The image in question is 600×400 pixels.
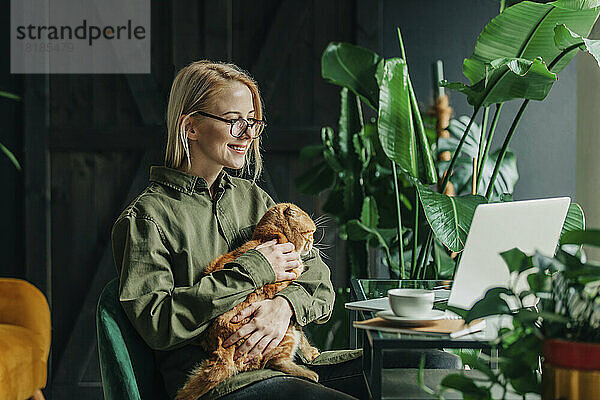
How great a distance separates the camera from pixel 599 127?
11.2 feet

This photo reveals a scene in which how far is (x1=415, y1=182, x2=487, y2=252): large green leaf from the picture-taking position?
7.40ft

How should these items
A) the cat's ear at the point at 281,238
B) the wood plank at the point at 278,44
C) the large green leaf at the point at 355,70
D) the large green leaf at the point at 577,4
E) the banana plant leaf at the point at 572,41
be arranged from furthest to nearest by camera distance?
the wood plank at the point at 278,44
the large green leaf at the point at 355,70
the large green leaf at the point at 577,4
the banana plant leaf at the point at 572,41
the cat's ear at the point at 281,238

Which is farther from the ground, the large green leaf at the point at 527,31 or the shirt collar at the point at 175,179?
the large green leaf at the point at 527,31

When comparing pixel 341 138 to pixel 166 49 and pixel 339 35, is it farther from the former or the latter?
pixel 166 49

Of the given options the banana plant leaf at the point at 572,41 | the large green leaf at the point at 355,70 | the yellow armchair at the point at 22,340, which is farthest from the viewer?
the yellow armchair at the point at 22,340

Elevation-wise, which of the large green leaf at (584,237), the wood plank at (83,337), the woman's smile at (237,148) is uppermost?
the woman's smile at (237,148)

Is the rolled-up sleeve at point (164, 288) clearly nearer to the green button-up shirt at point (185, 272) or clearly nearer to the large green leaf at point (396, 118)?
the green button-up shirt at point (185, 272)

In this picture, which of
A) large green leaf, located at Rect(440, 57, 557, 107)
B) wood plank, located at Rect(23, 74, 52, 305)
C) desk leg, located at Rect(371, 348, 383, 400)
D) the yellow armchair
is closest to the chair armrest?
the yellow armchair

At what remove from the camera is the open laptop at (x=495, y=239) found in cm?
151

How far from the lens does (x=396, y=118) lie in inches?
100.0

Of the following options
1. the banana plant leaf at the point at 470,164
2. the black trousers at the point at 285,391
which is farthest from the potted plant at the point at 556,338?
the banana plant leaf at the point at 470,164

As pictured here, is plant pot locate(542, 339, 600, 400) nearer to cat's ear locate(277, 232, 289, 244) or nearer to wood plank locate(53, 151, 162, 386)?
cat's ear locate(277, 232, 289, 244)

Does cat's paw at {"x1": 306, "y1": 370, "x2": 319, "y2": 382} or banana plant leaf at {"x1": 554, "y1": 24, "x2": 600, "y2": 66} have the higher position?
banana plant leaf at {"x1": 554, "y1": 24, "x2": 600, "y2": 66}

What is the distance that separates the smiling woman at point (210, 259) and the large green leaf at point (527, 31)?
2.82 ft
